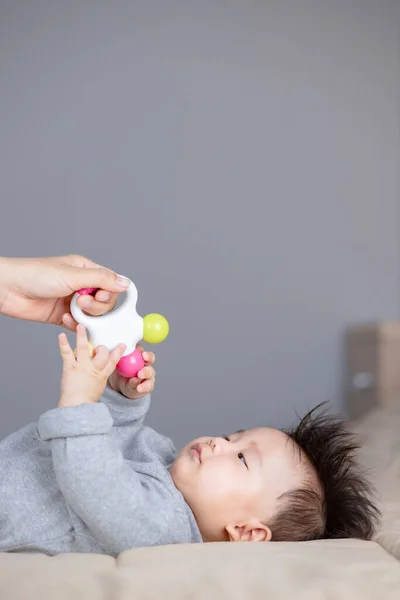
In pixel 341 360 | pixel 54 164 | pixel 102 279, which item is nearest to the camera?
pixel 102 279

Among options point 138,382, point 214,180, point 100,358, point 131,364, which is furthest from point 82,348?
point 214,180

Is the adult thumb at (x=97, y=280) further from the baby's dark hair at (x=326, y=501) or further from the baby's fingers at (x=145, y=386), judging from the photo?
the baby's dark hair at (x=326, y=501)

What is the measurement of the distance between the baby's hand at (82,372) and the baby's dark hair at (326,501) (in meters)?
0.40

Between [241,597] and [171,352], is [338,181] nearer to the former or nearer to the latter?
[171,352]

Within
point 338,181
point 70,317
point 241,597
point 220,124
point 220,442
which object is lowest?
point 241,597

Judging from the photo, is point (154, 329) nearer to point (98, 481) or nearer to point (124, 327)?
point (124, 327)

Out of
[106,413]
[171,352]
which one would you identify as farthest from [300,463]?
[171,352]

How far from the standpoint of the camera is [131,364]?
5.01ft

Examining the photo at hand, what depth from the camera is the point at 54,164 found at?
3.25 metres

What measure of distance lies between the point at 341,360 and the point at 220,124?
109cm

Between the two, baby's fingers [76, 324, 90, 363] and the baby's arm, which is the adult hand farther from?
the baby's arm

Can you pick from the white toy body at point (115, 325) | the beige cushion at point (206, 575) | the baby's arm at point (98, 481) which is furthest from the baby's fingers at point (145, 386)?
the beige cushion at point (206, 575)

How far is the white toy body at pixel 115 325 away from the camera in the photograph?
1.47 m

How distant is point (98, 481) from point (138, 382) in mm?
346
